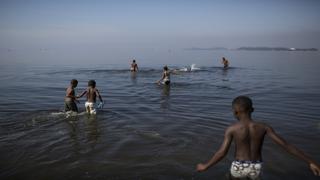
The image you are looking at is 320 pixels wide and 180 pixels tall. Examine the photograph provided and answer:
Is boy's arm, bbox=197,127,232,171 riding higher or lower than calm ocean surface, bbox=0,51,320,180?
higher

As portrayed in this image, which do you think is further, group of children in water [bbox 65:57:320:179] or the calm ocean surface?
the calm ocean surface

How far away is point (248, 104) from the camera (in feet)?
17.9

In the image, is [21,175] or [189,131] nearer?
[21,175]

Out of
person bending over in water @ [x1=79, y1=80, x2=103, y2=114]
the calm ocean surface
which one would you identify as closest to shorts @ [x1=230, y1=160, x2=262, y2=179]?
the calm ocean surface

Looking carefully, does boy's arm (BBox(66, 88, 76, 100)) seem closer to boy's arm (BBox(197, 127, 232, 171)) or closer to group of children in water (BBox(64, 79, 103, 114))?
group of children in water (BBox(64, 79, 103, 114))

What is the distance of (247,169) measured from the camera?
556 centimetres

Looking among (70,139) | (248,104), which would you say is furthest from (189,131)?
(248,104)

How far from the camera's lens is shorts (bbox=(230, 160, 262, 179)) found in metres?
5.55

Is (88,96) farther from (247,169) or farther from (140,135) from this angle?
(247,169)

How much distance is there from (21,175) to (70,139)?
10.0 feet

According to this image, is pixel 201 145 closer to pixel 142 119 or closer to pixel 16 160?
pixel 142 119

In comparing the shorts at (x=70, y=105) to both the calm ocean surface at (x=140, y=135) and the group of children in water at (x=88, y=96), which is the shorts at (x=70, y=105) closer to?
the group of children in water at (x=88, y=96)

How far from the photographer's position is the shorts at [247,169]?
555cm

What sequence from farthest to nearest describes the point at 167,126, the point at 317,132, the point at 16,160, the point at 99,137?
the point at 167,126 < the point at 317,132 < the point at 99,137 < the point at 16,160
